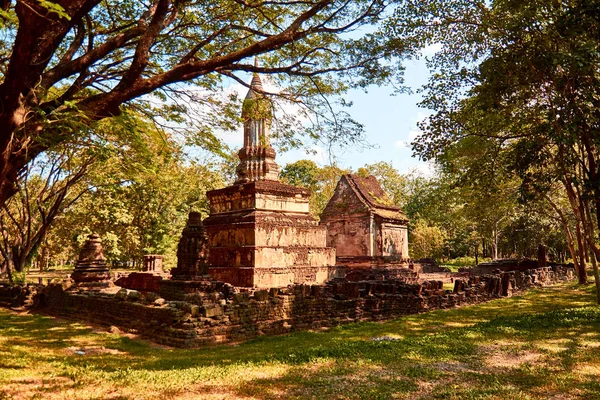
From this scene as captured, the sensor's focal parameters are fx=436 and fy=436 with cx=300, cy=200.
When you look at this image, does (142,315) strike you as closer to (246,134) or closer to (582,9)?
(246,134)

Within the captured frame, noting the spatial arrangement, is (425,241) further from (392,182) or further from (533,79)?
(533,79)

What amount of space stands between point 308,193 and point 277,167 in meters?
1.68

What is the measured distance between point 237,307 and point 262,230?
19.2 ft

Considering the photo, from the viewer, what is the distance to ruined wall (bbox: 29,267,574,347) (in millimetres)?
9133

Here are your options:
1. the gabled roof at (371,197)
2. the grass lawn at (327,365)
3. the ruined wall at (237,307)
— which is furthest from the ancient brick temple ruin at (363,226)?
the grass lawn at (327,365)

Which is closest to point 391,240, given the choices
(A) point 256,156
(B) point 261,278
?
(A) point 256,156

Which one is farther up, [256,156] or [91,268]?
[256,156]

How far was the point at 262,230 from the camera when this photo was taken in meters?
15.4

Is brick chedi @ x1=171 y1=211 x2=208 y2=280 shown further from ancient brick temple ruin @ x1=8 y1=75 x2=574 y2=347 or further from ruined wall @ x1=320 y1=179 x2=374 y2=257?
ruined wall @ x1=320 y1=179 x2=374 y2=257

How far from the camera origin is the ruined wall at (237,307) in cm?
Answer: 913

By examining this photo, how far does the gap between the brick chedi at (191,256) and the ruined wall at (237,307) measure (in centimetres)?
48

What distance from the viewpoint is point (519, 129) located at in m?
12.2

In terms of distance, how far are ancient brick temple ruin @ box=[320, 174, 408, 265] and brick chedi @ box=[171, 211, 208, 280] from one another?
12.3 metres

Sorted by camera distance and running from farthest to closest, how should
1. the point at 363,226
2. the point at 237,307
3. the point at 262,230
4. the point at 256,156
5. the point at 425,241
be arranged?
1. the point at 425,241
2. the point at 363,226
3. the point at 256,156
4. the point at 262,230
5. the point at 237,307
